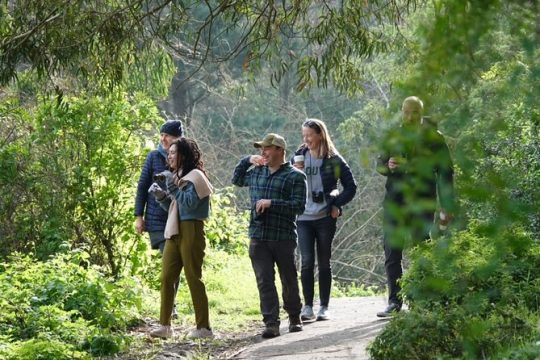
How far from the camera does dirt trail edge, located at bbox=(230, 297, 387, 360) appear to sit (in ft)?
30.1

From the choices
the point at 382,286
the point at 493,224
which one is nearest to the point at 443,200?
the point at 493,224

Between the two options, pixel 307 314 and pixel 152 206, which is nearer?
pixel 152 206

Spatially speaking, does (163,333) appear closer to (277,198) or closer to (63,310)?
(63,310)

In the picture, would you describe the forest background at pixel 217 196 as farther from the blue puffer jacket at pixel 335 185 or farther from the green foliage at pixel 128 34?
the blue puffer jacket at pixel 335 185

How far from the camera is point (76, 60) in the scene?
35.9 feet

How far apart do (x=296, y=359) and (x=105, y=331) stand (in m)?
2.09

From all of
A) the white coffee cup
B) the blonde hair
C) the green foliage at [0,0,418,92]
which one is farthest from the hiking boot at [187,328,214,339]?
the green foliage at [0,0,418,92]

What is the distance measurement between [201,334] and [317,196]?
1664 millimetres

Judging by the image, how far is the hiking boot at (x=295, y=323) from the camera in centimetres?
1062

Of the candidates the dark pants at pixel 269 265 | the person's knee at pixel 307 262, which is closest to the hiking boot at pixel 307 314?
the person's knee at pixel 307 262

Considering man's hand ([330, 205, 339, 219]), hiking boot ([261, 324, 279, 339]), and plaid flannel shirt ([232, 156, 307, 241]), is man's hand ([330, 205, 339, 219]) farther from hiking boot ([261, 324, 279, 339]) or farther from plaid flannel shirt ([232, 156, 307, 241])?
hiking boot ([261, 324, 279, 339])

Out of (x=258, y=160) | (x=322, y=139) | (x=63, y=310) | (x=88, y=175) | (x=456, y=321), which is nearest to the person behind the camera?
(x=456, y=321)

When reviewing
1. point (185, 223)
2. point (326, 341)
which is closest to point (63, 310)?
point (185, 223)

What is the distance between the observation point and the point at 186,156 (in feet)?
33.9
